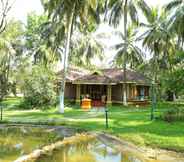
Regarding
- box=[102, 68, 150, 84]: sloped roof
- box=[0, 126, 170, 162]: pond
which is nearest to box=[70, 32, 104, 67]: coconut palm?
box=[102, 68, 150, 84]: sloped roof

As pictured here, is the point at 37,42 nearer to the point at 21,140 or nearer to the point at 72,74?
the point at 72,74

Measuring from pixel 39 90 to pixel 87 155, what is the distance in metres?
18.7

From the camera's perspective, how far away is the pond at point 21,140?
1101cm

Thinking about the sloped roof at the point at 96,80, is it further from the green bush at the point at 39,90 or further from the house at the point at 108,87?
the green bush at the point at 39,90

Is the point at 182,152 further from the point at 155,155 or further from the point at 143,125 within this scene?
the point at 143,125

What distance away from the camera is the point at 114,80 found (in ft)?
113

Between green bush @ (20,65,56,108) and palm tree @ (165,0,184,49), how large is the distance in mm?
14821

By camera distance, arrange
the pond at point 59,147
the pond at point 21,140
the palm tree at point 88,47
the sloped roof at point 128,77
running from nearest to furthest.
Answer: the pond at point 59,147 → the pond at point 21,140 → the sloped roof at point 128,77 → the palm tree at point 88,47

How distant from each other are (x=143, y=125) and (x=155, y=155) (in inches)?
264

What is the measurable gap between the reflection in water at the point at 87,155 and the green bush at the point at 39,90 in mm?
16890

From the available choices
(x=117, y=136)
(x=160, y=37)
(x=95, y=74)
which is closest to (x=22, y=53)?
(x=95, y=74)

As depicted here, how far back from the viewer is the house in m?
33.6

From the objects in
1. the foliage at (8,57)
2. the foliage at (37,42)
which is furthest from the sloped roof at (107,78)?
the foliage at (8,57)

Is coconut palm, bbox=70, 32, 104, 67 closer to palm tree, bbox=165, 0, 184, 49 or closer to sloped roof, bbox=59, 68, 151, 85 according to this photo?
sloped roof, bbox=59, 68, 151, 85
